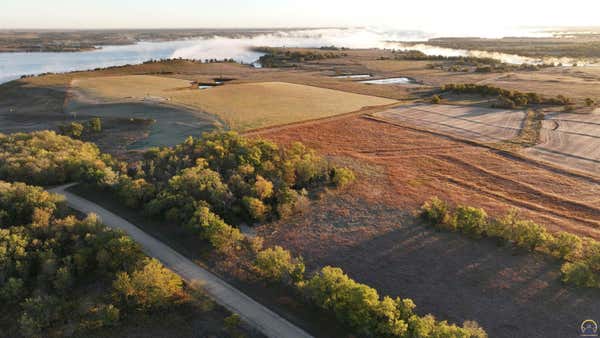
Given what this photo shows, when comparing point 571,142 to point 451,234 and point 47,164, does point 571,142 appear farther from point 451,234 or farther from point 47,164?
point 47,164

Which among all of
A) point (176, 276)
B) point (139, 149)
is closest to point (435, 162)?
point (176, 276)

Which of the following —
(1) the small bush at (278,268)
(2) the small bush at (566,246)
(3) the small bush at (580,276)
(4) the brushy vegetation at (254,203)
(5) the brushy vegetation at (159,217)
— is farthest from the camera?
(2) the small bush at (566,246)

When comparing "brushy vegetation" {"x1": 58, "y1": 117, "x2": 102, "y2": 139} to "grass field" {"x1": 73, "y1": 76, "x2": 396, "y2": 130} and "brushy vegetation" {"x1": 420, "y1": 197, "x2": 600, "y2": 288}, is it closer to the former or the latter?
"grass field" {"x1": 73, "y1": 76, "x2": 396, "y2": 130}

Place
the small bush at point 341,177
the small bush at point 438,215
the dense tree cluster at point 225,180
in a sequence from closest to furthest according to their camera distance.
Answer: the small bush at point 438,215 → the dense tree cluster at point 225,180 → the small bush at point 341,177

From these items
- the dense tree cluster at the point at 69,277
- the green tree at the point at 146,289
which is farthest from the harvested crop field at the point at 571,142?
the dense tree cluster at the point at 69,277

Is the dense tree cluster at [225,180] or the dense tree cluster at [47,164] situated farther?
the dense tree cluster at [47,164]

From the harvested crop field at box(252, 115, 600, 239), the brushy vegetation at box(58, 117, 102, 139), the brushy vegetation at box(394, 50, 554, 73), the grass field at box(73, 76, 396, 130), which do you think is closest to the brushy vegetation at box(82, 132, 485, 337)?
the harvested crop field at box(252, 115, 600, 239)
